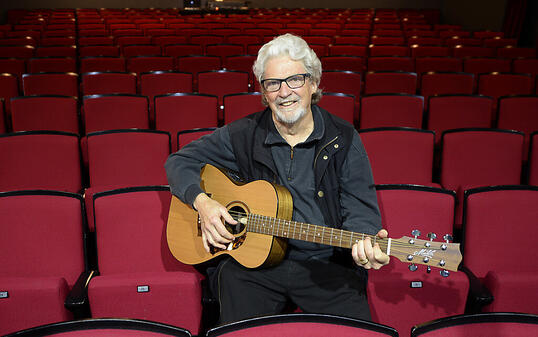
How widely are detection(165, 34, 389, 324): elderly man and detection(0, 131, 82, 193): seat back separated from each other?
2.71 ft

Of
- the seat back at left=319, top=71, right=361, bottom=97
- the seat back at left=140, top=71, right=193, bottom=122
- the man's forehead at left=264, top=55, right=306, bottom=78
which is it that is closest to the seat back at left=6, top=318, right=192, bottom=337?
the man's forehead at left=264, top=55, right=306, bottom=78

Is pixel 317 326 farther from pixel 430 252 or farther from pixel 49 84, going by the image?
pixel 49 84

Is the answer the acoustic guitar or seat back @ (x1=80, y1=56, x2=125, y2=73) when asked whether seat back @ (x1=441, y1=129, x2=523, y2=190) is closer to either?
the acoustic guitar

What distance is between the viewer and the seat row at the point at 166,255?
1.25 m

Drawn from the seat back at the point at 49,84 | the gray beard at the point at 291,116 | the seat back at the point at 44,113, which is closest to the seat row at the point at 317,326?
the gray beard at the point at 291,116

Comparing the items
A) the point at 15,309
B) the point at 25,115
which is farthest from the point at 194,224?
the point at 25,115

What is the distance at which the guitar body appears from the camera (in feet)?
3.85

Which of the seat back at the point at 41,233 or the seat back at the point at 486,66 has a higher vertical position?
the seat back at the point at 486,66

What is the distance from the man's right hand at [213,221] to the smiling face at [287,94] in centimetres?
30

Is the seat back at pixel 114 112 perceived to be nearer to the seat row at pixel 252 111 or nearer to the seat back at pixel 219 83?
the seat row at pixel 252 111

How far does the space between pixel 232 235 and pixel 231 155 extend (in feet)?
0.90

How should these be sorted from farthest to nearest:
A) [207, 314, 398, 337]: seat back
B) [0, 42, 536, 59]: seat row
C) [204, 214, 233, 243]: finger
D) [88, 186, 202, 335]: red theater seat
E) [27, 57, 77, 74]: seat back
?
[0, 42, 536, 59]: seat row → [27, 57, 77, 74]: seat back → [88, 186, 202, 335]: red theater seat → [204, 214, 233, 243]: finger → [207, 314, 398, 337]: seat back

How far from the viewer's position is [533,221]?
1.39 metres

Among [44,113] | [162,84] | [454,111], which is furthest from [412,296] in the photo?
[162,84]
